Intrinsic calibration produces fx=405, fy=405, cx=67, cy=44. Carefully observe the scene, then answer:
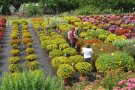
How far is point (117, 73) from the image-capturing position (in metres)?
15.1

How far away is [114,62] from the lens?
1897 cm

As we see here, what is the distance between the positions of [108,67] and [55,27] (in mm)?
19931

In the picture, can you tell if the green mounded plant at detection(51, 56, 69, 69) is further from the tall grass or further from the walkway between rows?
the tall grass

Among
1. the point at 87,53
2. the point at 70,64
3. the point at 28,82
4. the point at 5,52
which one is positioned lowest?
the point at 5,52

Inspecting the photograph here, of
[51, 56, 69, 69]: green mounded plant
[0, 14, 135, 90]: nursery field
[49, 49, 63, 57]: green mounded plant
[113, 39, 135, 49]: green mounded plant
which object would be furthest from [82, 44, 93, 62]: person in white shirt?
[113, 39, 135, 49]: green mounded plant

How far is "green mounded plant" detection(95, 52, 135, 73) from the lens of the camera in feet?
61.8

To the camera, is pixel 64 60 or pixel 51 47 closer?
pixel 64 60

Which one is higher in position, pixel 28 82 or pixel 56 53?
pixel 28 82

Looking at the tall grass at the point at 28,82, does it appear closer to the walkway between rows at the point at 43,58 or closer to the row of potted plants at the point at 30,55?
the row of potted plants at the point at 30,55

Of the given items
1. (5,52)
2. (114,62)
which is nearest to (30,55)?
(5,52)

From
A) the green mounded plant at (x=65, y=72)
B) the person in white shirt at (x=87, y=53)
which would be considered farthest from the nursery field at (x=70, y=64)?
the person in white shirt at (x=87, y=53)

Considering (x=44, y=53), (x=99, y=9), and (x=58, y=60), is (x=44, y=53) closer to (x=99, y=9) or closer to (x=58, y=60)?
(x=58, y=60)

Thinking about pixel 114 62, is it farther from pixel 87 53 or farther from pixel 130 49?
pixel 130 49

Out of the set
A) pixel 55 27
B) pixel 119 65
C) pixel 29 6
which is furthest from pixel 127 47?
pixel 29 6
